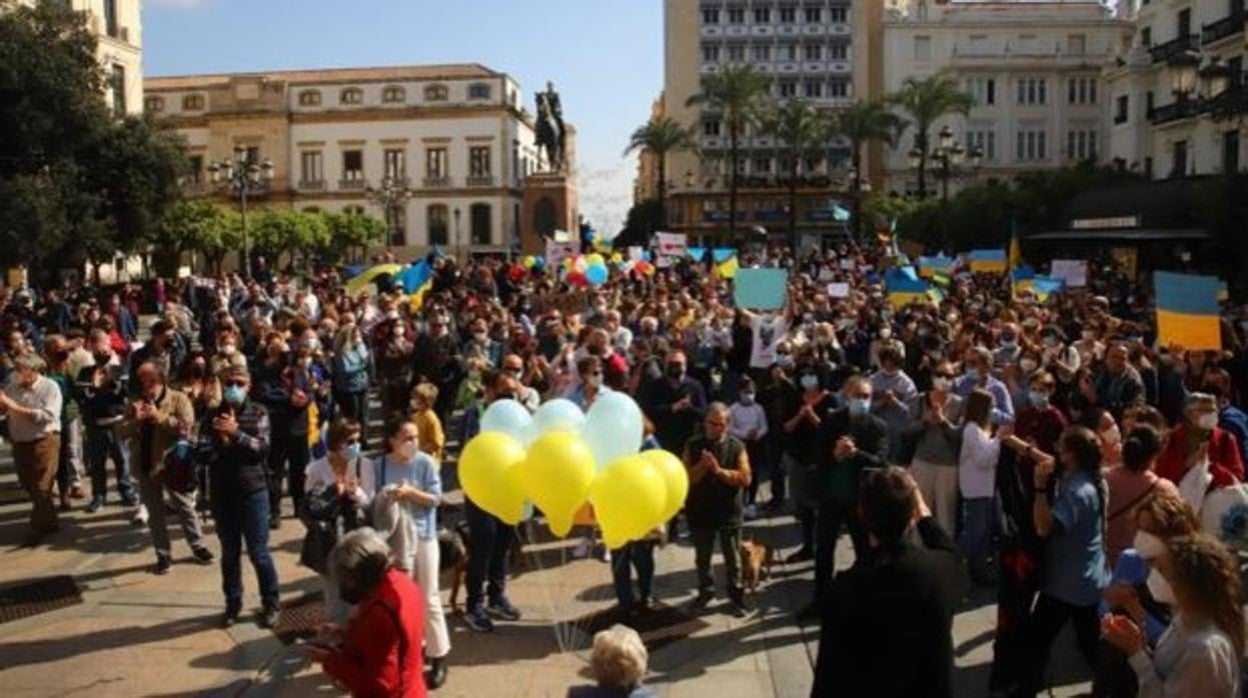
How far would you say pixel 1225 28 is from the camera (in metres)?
39.8

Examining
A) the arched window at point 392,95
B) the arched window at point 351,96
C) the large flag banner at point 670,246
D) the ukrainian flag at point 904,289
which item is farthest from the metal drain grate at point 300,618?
the arched window at point 351,96

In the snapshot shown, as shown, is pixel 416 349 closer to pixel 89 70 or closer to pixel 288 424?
pixel 288 424

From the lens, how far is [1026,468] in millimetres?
6879

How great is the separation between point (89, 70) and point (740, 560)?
22.4 m

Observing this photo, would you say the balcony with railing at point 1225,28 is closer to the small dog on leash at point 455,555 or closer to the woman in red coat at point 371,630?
the small dog on leash at point 455,555

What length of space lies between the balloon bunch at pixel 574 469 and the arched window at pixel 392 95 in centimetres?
6988

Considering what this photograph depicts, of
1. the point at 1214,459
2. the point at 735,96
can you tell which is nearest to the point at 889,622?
the point at 1214,459

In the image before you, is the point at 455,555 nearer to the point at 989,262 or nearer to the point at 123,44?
the point at 989,262

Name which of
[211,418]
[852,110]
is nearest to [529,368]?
[211,418]

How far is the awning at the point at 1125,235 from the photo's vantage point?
98.7 ft

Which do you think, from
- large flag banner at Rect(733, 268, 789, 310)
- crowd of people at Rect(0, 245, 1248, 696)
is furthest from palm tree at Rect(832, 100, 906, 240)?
crowd of people at Rect(0, 245, 1248, 696)

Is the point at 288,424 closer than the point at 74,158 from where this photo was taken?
Yes

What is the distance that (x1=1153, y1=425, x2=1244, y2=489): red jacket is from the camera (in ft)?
24.3

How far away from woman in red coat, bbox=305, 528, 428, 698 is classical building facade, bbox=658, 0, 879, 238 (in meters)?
72.4
